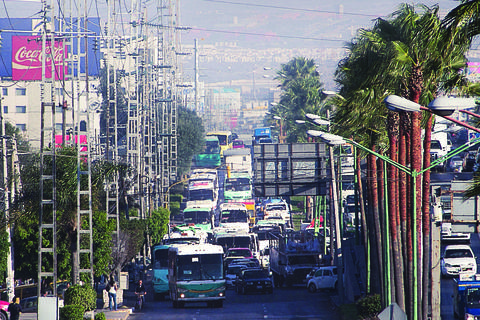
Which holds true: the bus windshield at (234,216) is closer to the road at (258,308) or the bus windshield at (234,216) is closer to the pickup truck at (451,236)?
the road at (258,308)

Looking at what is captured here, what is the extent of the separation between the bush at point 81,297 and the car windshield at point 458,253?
17166 millimetres

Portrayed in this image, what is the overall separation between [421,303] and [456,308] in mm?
5476

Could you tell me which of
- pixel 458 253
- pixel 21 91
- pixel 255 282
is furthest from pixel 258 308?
pixel 21 91

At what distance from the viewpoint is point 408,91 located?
27109 mm

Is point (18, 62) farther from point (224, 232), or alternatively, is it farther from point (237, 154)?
point (224, 232)

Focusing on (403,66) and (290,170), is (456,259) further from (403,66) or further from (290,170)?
(403,66)

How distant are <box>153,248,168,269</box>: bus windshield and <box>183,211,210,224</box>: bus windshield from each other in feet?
73.2

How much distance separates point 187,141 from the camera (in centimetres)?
11012

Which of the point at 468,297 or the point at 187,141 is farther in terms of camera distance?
the point at 187,141

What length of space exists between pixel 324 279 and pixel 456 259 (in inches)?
276

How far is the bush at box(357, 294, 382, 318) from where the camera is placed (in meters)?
31.7

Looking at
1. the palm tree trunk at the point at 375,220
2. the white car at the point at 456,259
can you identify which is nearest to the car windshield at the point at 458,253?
the white car at the point at 456,259

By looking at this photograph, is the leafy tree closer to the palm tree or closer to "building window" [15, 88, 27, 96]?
"building window" [15, 88, 27, 96]

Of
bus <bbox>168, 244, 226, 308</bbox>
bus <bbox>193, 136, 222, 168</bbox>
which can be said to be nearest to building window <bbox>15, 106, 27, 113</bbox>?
bus <bbox>193, 136, 222, 168</bbox>
